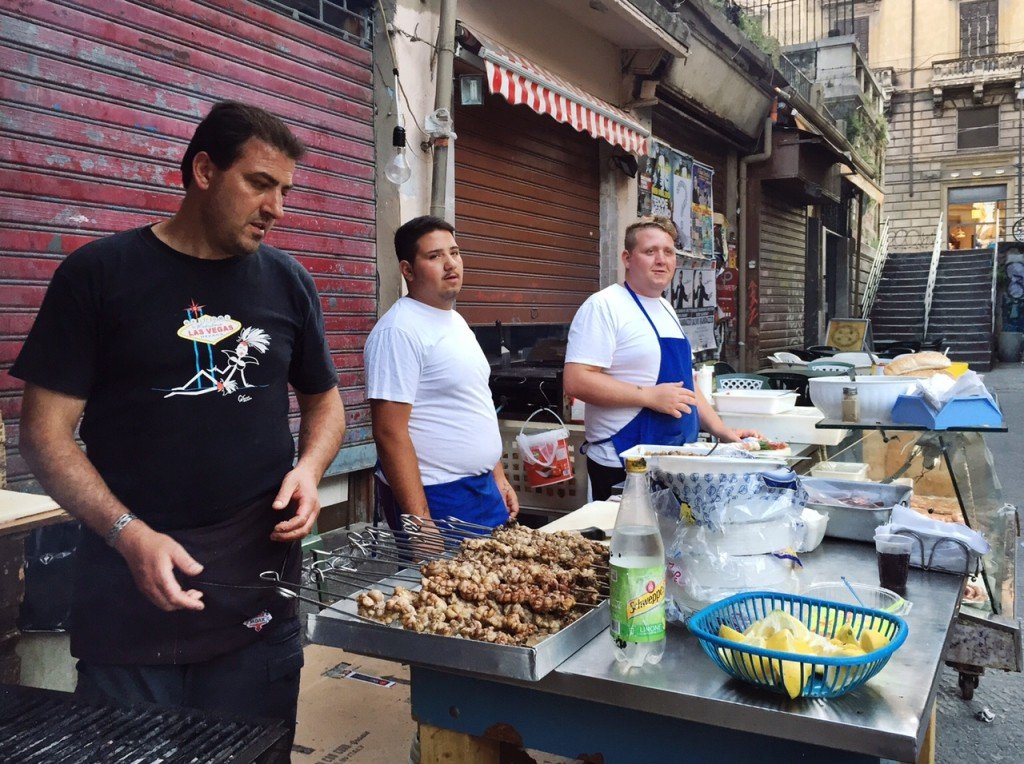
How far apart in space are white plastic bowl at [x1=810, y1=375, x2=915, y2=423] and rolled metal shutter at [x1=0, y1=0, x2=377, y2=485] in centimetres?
309

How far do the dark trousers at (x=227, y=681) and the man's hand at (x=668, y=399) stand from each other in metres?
2.06

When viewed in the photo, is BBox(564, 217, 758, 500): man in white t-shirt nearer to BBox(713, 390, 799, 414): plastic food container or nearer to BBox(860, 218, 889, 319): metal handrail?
BBox(713, 390, 799, 414): plastic food container

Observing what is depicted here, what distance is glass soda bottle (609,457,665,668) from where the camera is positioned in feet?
5.41

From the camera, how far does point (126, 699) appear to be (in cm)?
213

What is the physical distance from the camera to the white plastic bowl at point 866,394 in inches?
142

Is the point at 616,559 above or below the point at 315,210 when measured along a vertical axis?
below

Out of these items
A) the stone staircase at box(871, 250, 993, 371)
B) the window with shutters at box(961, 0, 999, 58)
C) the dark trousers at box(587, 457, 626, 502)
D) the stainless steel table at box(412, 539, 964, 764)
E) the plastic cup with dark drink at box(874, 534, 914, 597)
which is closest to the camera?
the stainless steel table at box(412, 539, 964, 764)

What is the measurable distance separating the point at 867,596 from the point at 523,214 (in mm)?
6200

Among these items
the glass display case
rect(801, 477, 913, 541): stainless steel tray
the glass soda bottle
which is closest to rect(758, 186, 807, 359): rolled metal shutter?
the glass display case

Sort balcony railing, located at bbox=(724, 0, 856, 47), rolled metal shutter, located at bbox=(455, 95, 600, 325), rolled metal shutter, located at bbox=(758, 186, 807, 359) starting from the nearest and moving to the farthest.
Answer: rolled metal shutter, located at bbox=(455, 95, 600, 325), rolled metal shutter, located at bbox=(758, 186, 807, 359), balcony railing, located at bbox=(724, 0, 856, 47)

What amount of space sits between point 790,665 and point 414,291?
2359 millimetres

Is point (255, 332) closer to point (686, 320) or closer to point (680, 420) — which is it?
point (680, 420)

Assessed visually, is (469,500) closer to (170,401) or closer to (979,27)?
(170,401)

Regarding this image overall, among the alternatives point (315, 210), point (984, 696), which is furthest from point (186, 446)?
point (984, 696)
